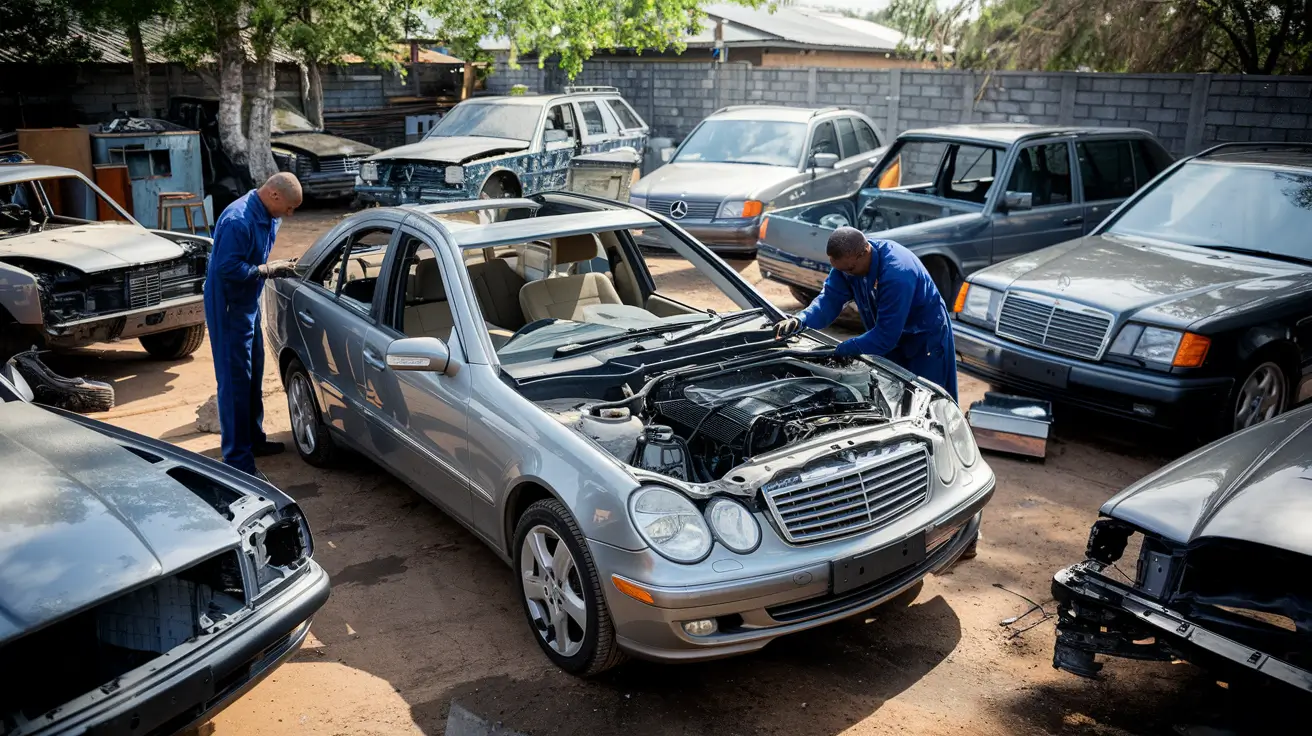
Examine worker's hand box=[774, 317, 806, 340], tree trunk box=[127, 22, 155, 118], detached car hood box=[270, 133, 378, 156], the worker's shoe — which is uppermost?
tree trunk box=[127, 22, 155, 118]

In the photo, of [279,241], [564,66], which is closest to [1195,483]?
[279,241]

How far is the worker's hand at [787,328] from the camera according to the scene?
4.97 meters

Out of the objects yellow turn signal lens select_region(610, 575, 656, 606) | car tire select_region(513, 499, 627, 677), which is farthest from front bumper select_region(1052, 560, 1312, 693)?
car tire select_region(513, 499, 627, 677)

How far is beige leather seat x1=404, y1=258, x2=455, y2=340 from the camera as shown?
5199 mm

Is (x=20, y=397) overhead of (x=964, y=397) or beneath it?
overhead

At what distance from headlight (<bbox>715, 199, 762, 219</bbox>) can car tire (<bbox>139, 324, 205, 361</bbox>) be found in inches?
211

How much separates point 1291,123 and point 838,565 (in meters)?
10.5

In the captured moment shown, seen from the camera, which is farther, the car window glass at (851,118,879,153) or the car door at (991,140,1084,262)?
the car window glass at (851,118,879,153)

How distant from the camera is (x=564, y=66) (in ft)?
63.0

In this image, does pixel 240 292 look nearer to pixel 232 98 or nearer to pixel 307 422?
pixel 307 422

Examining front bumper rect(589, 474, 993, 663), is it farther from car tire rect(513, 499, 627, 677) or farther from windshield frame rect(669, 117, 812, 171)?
windshield frame rect(669, 117, 812, 171)

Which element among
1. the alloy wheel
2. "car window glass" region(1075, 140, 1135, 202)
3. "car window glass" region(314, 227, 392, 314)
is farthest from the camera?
"car window glass" region(1075, 140, 1135, 202)

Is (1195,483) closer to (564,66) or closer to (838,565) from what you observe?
(838,565)

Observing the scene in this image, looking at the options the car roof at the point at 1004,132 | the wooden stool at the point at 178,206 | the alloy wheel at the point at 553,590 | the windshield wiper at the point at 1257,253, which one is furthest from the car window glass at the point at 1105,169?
the wooden stool at the point at 178,206
